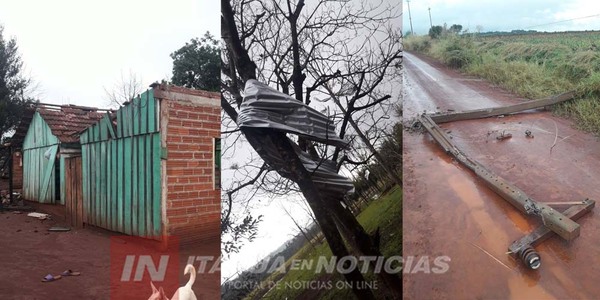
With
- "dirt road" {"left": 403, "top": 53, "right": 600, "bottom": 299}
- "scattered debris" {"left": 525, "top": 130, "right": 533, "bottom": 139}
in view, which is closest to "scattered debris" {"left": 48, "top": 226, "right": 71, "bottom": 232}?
"dirt road" {"left": 403, "top": 53, "right": 600, "bottom": 299}

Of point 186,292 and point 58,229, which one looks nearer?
point 186,292

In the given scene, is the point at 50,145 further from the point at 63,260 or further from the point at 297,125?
the point at 297,125

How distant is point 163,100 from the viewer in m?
2.69

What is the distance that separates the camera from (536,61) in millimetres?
2096

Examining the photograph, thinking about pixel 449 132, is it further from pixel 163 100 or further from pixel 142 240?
pixel 142 240

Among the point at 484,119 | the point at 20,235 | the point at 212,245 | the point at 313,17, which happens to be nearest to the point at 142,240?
the point at 212,245

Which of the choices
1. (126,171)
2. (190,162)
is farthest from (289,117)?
(126,171)

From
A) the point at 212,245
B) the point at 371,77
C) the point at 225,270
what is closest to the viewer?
the point at 371,77

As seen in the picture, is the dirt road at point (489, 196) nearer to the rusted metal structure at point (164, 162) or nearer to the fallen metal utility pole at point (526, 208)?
the fallen metal utility pole at point (526, 208)

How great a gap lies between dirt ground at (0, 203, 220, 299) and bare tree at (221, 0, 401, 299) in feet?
2.96

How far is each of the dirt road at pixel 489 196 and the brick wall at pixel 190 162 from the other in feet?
4.71

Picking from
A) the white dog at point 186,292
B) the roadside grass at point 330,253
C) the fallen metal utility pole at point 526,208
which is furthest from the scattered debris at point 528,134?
the white dog at point 186,292

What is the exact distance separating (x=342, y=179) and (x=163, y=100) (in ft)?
4.81

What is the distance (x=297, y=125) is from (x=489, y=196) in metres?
0.96
